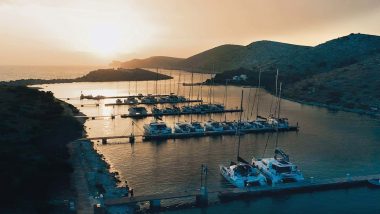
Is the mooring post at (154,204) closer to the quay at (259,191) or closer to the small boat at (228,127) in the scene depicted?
the quay at (259,191)

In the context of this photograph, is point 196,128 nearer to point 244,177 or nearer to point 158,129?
point 158,129

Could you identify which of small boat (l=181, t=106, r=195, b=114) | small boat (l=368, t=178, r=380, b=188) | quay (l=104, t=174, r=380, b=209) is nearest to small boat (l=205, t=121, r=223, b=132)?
small boat (l=181, t=106, r=195, b=114)

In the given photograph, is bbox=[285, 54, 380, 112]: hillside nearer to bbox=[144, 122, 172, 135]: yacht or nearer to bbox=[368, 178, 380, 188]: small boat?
bbox=[144, 122, 172, 135]: yacht

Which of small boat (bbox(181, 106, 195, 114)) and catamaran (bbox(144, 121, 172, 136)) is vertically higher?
small boat (bbox(181, 106, 195, 114))

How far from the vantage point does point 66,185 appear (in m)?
37.6

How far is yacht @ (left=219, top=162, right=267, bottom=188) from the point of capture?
137 feet

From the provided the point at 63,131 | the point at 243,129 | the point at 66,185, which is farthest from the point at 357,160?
the point at 63,131

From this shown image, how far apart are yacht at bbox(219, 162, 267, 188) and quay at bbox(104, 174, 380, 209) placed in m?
1.00

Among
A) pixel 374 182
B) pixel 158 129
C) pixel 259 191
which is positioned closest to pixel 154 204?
pixel 259 191

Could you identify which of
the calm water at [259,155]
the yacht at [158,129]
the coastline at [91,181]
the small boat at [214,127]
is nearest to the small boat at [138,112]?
the calm water at [259,155]

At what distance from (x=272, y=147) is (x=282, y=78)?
136013 mm

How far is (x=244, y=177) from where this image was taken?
4191 cm

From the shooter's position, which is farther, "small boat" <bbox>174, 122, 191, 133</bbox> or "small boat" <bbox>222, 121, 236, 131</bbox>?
"small boat" <bbox>222, 121, 236, 131</bbox>

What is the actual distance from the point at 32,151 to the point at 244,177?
83.0 feet
